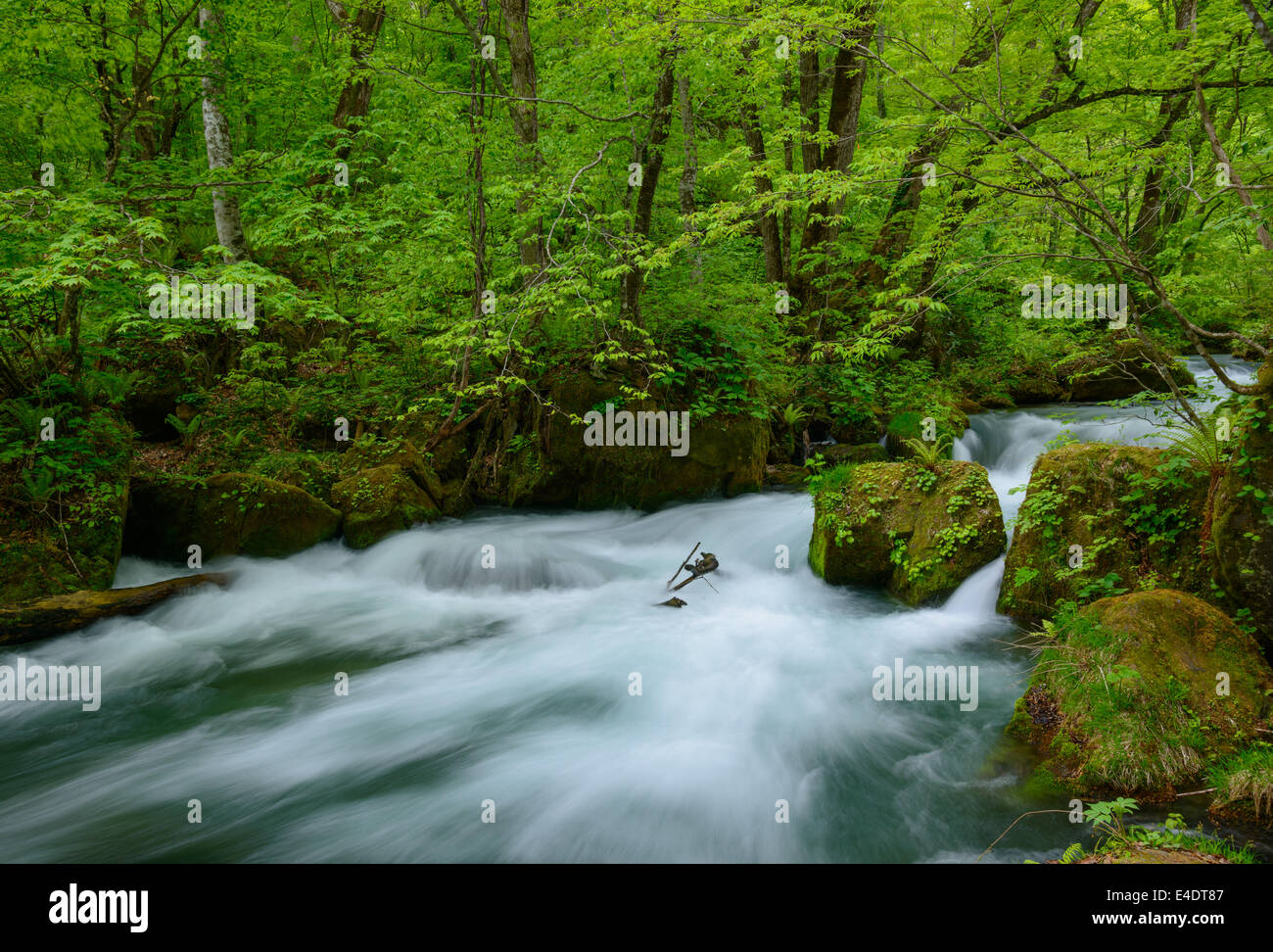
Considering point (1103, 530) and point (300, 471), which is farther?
point (300, 471)

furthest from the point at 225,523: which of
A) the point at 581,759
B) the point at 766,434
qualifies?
the point at 766,434

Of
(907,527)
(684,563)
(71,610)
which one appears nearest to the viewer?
(71,610)

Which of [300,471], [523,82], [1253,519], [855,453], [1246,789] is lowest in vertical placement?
[1246,789]

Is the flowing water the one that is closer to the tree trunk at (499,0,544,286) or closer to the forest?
the forest

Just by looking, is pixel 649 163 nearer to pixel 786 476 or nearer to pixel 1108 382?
pixel 786 476

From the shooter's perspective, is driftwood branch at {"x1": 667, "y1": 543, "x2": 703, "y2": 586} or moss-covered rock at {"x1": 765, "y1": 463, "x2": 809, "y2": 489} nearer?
driftwood branch at {"x1": 667, "y1": 543, "x2": 703, "y2": 586}

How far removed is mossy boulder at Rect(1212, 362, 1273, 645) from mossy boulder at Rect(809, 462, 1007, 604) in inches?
91.1

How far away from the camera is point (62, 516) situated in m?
6.75

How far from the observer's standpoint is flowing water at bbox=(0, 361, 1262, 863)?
13.2 feet

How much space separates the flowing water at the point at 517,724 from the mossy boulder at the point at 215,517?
25cm

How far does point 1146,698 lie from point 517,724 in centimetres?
452

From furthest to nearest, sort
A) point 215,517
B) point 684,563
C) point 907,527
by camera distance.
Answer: point 684,563
point 215,517
point 907,527

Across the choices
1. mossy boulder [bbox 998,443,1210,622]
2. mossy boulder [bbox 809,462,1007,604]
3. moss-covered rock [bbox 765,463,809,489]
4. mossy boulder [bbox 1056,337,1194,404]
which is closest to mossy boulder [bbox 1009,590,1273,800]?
mossy boulder [bbox 998,443,1210,622]

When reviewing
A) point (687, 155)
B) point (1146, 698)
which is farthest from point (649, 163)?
point (1146, 698)
